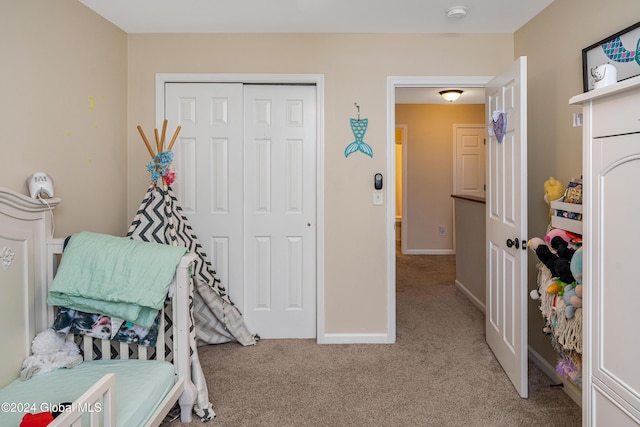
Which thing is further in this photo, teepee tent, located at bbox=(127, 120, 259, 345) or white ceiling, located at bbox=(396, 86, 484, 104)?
white ceiling, located at bbox=(396, 86, 484, 104)

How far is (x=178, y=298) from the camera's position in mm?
2102

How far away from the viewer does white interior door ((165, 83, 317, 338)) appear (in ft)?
10.9

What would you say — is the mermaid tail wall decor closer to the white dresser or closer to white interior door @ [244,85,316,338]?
white interior door @ [244,85,316,338]

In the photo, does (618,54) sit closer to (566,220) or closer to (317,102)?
(566,220)

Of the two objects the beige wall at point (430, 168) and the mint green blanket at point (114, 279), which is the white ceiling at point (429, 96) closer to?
the beige wall at point (430, 168)

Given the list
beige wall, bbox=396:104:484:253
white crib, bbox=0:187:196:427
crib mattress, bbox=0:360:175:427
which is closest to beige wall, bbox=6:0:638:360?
white crib, bbox=0:187:196:427

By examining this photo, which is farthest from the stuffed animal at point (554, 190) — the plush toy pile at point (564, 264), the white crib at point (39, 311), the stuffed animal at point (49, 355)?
the stuffed animal at point (49, 355)

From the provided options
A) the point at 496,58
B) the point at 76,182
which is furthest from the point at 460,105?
the point at 76,182

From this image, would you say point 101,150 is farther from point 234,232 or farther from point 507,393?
point 507,393

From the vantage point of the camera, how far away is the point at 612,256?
4.67ft

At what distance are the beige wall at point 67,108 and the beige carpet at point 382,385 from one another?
1.32m

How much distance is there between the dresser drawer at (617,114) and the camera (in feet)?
4.27

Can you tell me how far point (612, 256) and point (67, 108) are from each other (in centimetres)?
277

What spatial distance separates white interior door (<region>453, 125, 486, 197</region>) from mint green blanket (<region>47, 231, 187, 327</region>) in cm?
580
